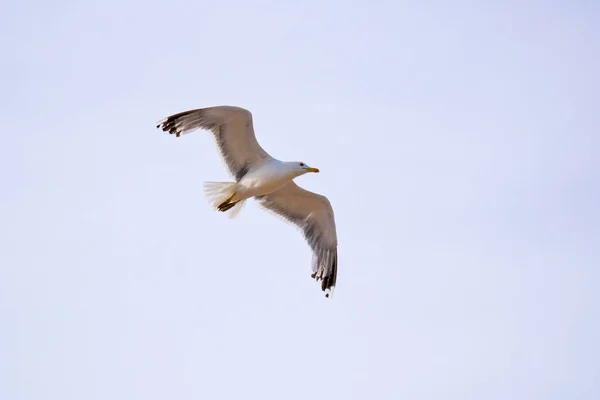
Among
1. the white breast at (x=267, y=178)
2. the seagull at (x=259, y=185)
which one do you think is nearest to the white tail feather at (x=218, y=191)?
the seagull at (x=259, y=185)

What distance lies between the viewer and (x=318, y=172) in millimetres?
11992

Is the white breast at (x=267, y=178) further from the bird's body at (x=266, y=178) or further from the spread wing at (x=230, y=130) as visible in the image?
the spread wing at (x=230, y=130)

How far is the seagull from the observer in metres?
11.8

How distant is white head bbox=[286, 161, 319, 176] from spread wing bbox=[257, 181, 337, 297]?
932 millimetres

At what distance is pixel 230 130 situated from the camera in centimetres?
1192

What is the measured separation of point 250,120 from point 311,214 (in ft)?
5.68

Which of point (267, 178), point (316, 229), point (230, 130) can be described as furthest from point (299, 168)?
point (316, 229)

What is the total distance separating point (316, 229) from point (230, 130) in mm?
1885

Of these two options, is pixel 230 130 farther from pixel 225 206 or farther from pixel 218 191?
pixel 225 206

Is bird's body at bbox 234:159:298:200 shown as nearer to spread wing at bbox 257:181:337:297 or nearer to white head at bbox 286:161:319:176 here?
white head at bbox 286:161:319:176

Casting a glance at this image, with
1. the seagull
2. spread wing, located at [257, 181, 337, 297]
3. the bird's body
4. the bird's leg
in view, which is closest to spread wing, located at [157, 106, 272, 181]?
the seagull

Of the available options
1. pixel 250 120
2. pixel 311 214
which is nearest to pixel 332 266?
pixel 311 214

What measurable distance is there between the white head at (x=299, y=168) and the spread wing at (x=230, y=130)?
39cm

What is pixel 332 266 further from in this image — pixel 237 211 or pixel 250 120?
pixel 250 120
